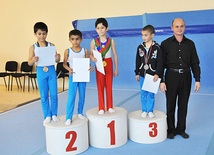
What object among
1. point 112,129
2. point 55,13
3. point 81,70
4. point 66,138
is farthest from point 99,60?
point 55,13

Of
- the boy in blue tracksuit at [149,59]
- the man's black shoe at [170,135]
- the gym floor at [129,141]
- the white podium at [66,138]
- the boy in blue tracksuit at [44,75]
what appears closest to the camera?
the white podium at [66,138]

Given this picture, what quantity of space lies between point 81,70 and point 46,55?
49 centimetres

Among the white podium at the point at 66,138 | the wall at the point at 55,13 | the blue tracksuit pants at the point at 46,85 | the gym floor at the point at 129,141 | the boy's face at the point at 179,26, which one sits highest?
the wall at the point at 55,13

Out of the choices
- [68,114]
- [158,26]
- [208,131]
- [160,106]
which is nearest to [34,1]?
[158,26]

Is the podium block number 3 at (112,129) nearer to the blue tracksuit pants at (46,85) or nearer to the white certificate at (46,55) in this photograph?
the blue tracksuit pants at (46,85)

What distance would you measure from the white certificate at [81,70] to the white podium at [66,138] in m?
0.57

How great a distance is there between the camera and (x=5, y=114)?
4.75m

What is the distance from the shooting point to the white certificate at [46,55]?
3.01 metres

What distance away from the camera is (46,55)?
3045 mm

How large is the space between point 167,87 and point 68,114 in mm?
1397

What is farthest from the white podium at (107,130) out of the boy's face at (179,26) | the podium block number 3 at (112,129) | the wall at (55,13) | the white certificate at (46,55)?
the wall at (55,13)

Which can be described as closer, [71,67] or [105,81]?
[71,67]

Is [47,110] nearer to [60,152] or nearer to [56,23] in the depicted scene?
[60,152]

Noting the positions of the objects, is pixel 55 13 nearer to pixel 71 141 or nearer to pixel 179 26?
pixel 179 26
